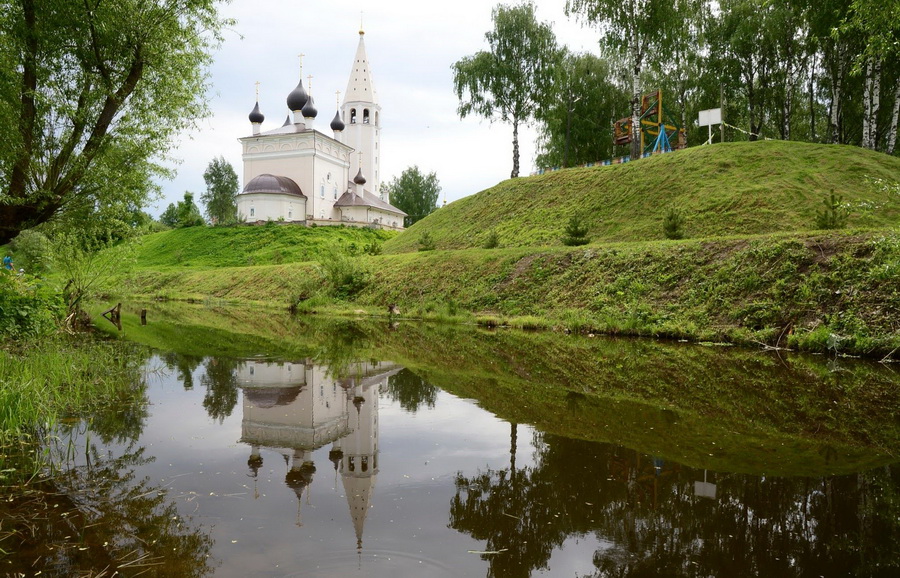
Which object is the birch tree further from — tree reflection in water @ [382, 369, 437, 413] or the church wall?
the church wall

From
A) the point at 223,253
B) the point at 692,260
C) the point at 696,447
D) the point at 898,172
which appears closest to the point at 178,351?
the point at 696,447

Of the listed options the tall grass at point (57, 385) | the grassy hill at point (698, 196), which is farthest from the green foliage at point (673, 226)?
the tall grass at point (57, 385)

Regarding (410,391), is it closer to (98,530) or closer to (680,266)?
(98,530)

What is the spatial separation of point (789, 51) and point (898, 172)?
14.9 m

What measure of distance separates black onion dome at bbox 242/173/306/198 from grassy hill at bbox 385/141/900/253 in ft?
76.4

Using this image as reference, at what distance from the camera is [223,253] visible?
48500 mm

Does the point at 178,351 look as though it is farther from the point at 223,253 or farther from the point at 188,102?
the point at 223,253

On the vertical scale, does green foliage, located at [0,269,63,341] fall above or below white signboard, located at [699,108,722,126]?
below

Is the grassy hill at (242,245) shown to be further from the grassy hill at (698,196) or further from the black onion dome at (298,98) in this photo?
the black onion dome at (298,98)

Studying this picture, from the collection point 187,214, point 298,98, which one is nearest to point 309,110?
point 298,98

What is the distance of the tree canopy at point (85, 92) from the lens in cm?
959

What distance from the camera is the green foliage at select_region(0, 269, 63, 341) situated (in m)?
11.9

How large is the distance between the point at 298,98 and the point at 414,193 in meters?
25.3

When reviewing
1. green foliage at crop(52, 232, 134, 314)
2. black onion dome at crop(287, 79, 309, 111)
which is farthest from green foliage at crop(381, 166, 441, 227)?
green foliage at crop(52, 232, 134, 314)
